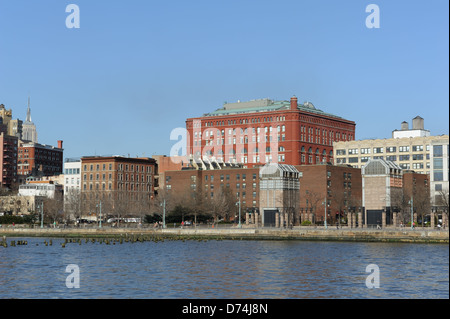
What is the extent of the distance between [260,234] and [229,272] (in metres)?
58.7

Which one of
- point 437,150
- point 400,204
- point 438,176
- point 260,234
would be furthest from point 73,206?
point 437,150

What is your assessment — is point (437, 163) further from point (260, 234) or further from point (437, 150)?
point (260, 234)

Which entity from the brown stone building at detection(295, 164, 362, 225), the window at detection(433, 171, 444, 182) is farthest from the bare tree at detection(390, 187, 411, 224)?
the window at detection(433, 171, 444, 182)

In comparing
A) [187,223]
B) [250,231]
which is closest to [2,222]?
[187,223]

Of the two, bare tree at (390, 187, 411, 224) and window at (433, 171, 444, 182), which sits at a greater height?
window at (433, 171, 444, 182)

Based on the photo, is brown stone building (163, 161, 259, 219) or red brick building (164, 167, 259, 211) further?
red brick building (164, 167, 259, 211)

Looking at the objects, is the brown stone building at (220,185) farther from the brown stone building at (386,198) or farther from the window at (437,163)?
the window at (437,163)

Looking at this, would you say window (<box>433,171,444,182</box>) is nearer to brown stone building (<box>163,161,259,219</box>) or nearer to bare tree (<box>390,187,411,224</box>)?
bare tree (<box>390,187,411,224</box>)

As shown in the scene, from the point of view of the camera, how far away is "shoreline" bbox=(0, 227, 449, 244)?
116m

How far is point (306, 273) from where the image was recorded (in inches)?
2788

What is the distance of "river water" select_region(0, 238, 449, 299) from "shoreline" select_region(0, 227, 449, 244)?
6.76 m

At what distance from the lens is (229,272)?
235 feet
